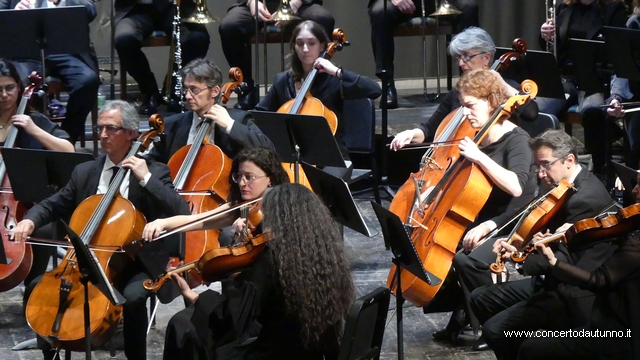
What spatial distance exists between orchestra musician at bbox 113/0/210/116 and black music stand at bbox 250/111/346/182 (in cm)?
241

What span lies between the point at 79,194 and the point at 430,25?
3.77 metres

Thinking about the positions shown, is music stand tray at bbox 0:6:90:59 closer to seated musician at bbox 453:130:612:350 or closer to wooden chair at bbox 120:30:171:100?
wooden chair at bbox 120:30:171:100

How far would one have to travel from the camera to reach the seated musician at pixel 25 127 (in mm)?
4363

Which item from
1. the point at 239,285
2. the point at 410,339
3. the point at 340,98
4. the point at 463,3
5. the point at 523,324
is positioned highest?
the point at 463,3

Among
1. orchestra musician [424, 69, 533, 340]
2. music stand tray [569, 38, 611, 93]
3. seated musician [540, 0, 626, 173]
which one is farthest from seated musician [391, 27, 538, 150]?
seated musician [540, 0, 626, 173]

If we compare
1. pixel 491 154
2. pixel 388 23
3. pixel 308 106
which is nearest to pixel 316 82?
pixel 308 106

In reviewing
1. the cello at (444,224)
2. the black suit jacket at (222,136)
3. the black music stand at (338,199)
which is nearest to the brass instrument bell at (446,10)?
the black suit jacket at (222,136)

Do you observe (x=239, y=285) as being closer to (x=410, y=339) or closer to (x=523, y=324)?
(x=523, y=324)

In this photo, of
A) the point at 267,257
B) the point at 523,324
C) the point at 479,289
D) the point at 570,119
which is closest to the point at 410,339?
the point at 479,289

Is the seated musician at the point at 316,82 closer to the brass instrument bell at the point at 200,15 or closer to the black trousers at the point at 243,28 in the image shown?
the black trousers at the point at 243,28

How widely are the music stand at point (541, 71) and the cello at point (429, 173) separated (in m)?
0.93

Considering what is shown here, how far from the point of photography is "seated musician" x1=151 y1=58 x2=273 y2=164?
4.41 metres

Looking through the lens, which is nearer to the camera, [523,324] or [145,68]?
[523,324]

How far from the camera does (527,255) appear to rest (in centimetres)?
316
